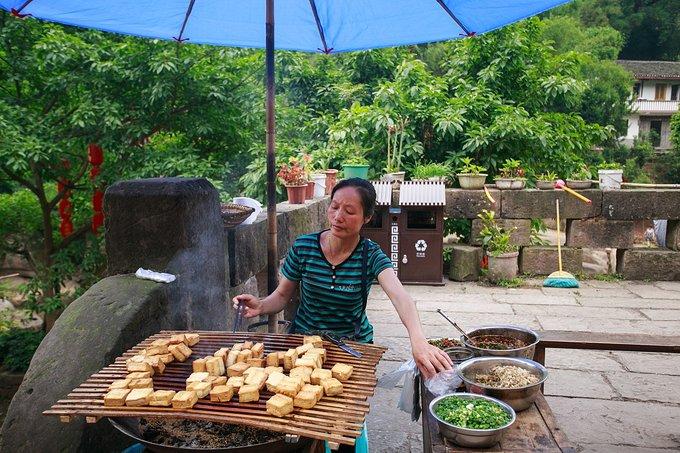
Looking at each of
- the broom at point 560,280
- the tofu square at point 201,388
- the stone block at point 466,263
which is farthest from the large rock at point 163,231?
the broom at point 560,280

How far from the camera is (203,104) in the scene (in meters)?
9.19

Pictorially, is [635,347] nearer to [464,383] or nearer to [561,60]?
Answer: [464,383]

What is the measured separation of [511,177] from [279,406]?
29.3 feet

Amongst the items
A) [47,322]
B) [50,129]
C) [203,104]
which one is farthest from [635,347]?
[47,322]

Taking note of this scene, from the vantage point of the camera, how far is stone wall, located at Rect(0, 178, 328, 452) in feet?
9.12

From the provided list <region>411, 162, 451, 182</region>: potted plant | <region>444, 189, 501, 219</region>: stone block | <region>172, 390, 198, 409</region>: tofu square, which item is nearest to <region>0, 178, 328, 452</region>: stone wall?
<region>172, 390, 198, 409</region>: tofu square

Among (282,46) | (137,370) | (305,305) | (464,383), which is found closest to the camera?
(137,370)

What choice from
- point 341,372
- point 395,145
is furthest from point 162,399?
point 395,145

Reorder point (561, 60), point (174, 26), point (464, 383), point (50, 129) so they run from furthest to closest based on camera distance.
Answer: point (561, 60)
point (50, 129)
point (174, 26)
point (464, 383)

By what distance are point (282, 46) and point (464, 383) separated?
9.97 ft

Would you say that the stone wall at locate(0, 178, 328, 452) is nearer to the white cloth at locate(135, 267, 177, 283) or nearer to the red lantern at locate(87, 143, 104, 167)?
the white cloth at locate(135, 267, 177, 283)

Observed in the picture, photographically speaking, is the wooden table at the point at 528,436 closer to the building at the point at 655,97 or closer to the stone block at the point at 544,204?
the stone block at the point at 544,204

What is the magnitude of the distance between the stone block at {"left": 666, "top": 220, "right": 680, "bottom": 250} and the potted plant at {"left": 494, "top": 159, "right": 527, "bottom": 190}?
2640 mm

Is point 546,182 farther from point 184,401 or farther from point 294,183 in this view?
point 184,401
